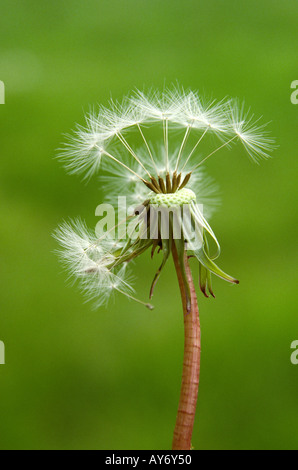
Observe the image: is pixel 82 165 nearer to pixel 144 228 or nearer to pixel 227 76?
pixel 144 228

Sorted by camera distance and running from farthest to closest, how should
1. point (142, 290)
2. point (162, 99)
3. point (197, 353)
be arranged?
point (142, 290), point (162, 99), point (197, 353)

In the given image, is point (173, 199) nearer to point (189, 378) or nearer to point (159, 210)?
point (159, 210)

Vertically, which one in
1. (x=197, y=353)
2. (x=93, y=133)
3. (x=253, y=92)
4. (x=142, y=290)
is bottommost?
(x=197, y=353)

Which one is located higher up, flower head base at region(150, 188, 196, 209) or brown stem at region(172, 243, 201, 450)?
flower head base at region(150, 188, 196, 209)

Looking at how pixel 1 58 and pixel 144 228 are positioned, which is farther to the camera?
pixel 1 58

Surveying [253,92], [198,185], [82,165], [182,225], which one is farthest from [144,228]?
[253,92]

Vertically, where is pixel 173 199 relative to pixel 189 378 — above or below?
above

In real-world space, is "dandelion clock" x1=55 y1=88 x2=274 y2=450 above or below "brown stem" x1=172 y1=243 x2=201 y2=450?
above

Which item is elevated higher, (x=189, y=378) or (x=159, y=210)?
(x=159, y=210)

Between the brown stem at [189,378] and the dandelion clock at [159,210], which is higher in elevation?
the dandelion clock at [159,210]

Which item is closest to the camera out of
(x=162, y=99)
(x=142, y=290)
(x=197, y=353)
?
(x=197, y=353)

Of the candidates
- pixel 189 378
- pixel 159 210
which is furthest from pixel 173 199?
pixel 189 378
